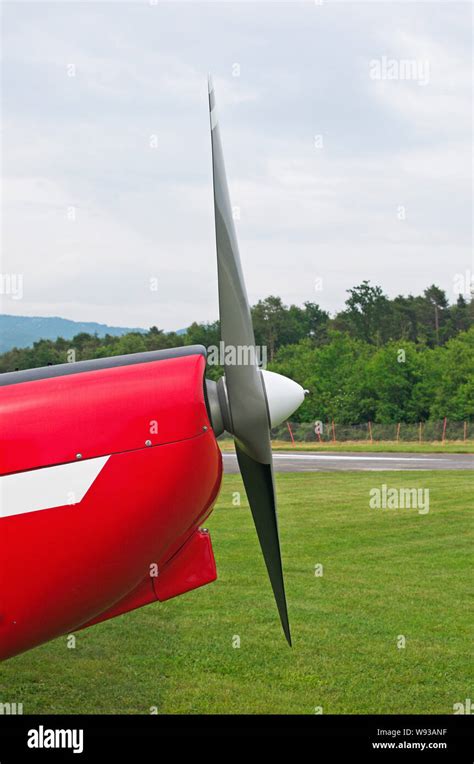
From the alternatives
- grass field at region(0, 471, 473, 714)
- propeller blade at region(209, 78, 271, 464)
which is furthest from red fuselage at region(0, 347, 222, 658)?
grass field at region(0, 471, 473, 714)

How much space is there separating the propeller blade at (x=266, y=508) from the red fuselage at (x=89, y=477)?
1.64ft

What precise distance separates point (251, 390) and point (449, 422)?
123 ft

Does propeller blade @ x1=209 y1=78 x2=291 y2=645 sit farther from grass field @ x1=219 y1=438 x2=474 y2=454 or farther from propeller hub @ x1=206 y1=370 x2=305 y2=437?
grass field @ x1=219 y1=438 x2=474 y2=454

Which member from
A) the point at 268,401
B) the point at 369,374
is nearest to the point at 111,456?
the point at 268,401

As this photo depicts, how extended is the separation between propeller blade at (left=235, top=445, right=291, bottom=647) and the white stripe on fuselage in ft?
3.35

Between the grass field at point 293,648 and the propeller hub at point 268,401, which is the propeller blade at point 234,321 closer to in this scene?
the propeller hub at point 268,401

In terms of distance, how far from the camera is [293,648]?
668 centimetres

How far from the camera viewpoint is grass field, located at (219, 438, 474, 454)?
32250mm

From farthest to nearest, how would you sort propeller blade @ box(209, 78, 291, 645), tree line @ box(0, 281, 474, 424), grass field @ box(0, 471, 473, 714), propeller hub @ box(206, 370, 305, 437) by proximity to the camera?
tree line @ box(0, 281, 474, 424)
grass field @ box(0, 471, 473, 714)
propeller hub @ box(206, 370, 305, 437)
propeller blade @ box(209, 78, 291, 645)

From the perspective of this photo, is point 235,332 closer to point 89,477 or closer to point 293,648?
point 89,477

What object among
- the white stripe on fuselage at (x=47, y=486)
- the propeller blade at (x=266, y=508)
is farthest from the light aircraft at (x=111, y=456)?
the propeller blade at (x=266, y=508)
